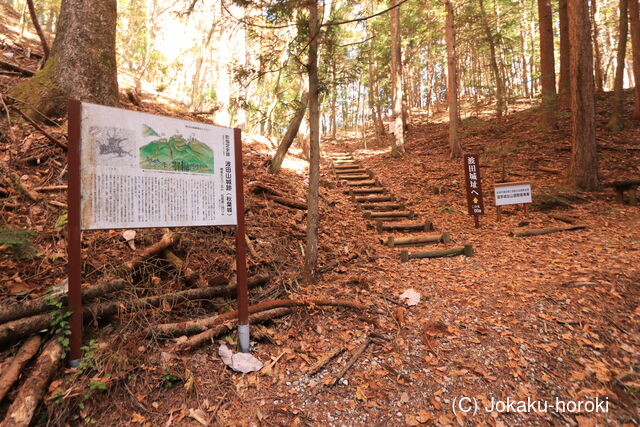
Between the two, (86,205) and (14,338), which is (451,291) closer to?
(86,205)

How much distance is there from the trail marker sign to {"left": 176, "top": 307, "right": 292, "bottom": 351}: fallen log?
0.67 feet

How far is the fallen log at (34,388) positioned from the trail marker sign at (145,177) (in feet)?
0.41

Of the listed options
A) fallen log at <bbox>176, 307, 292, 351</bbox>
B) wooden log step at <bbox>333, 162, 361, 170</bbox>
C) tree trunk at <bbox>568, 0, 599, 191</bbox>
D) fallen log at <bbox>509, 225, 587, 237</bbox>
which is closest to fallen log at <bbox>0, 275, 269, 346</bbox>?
fallen log at <bbox>176, 307, 292, 351</bbox>

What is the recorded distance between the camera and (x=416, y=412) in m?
2.55

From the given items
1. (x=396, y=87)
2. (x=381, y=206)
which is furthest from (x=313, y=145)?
(x=396, y=87)

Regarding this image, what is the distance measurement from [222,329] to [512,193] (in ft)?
24.5

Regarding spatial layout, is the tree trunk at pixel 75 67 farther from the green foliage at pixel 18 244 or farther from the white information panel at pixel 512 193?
the white information panel at pixel 512 193

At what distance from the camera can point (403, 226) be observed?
7293mm

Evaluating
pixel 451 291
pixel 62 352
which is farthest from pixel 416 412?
pixel 62 352

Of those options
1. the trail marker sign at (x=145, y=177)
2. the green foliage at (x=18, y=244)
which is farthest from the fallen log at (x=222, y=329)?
the green foliage at (x=18, y=244)

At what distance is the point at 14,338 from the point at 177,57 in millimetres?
27070

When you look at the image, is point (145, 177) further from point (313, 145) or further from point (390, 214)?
point (390, 214)

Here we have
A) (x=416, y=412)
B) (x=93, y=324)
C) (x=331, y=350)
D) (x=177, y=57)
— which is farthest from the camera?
(x=177, y=57)

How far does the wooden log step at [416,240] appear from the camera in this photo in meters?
6.37
